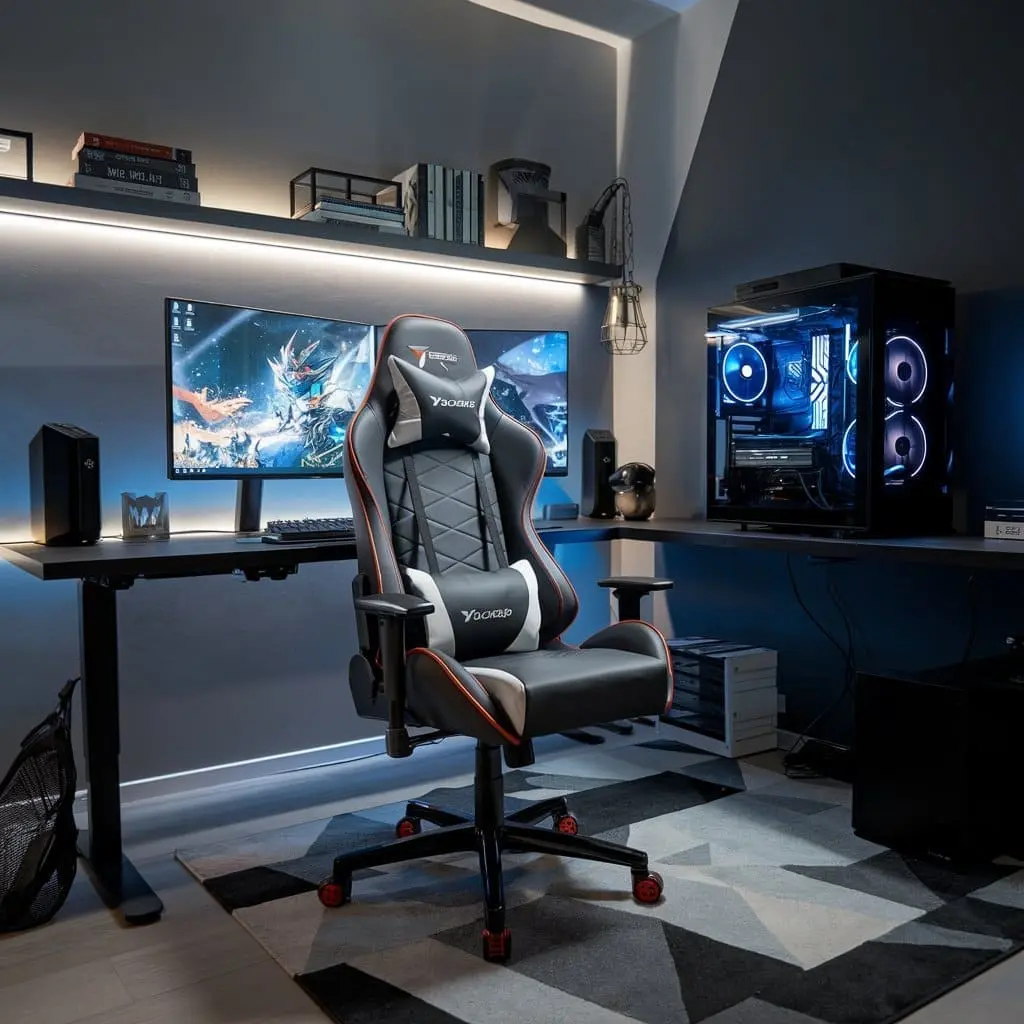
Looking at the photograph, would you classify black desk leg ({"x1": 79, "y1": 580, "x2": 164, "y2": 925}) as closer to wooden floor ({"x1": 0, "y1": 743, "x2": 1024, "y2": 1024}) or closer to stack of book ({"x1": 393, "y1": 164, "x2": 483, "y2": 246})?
wooden floor ({"x1": 0, "y1": 743, "x2": 1024, "y2": 1024})

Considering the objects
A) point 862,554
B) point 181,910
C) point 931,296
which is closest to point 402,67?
point 931,296

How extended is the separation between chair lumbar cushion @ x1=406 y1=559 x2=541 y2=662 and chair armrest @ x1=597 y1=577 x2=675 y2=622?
0.19 meters

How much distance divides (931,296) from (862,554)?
0.76 metres

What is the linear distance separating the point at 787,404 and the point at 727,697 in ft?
2.98

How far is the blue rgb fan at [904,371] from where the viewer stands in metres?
2.45

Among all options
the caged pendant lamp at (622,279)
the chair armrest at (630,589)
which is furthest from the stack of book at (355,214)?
the chair armrest at (630,589)

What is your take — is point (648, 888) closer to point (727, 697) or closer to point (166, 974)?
point (166, 974)

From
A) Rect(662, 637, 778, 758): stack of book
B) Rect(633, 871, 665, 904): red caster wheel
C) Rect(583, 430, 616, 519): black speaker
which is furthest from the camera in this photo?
Rect(583, 430, 616, 519): black speaker

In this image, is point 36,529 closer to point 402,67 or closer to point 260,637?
point 260,637

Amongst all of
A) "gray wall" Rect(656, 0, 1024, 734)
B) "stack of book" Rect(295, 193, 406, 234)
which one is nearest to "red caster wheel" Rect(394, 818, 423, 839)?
"gray wall" Rect(656, 0, 1024, 734)

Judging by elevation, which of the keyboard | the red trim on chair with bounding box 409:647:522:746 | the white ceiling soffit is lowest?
the red trim on chair with bounding box 409:647:522:746

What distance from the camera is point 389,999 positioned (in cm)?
162

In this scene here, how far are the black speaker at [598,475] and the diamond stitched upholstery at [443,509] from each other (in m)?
0.97

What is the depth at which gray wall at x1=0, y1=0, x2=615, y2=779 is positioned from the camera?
2527 mm
